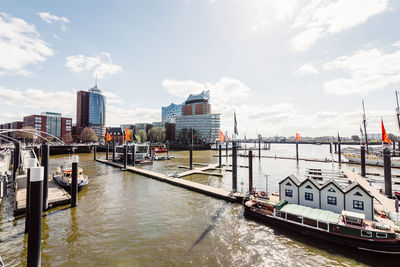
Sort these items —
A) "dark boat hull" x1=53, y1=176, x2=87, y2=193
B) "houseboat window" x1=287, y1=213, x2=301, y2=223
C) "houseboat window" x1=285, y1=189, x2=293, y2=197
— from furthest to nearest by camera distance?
"dark boat hull" x1=53, y1=176, x2=87, y2=193
"houseboat window" x1=285, y1=189, x2=293, y2=197
"houseboat window" x1=287, y1=213, x2=301, y2=223

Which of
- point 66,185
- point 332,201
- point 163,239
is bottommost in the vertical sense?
point 163,239

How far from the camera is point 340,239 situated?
1300 cm

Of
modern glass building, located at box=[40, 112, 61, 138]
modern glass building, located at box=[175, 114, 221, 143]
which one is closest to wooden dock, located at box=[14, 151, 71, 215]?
modern glass building, located at box=[175, 114, 221, 143]

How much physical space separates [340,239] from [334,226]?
2.87 feet

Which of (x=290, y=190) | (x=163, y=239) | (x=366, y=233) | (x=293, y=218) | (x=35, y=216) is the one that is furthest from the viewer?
(x=290, y=190)

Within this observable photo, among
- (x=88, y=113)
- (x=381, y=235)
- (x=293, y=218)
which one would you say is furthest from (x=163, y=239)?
(x=88, y=113)

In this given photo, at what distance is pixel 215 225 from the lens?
16000 millimetres

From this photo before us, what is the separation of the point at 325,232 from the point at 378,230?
3122 mm

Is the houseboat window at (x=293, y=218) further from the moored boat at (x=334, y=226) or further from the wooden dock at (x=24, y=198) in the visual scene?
the wooden dock at (x=24, y=198)

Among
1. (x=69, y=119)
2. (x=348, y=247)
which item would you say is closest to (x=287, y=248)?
(x=348, y=247)

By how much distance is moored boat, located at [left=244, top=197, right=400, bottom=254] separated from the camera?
39.1ft

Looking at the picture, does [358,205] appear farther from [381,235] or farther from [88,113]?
[88,113]

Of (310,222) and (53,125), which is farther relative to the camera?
(53,125)

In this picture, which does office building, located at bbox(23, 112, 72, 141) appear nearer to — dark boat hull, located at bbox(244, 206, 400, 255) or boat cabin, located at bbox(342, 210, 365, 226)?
dark boat hull, located at bbox(244, 206, 400, 255)
